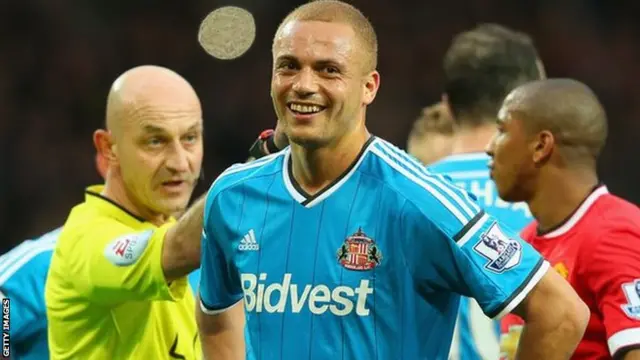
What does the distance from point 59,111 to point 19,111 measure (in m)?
0.30

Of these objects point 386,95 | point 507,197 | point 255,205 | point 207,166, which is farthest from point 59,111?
point 255,205

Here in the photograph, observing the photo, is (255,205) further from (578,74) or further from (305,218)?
(578,74)

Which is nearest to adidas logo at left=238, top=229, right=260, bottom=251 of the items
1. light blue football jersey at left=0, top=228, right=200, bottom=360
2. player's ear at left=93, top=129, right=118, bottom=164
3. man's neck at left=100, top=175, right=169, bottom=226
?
man's neck at left=100, top=175, right=169, bottom=226

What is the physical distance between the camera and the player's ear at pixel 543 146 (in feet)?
13.3

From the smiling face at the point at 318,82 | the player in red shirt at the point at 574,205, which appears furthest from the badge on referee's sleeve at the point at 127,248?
the player in red shirt at the point at 574,205

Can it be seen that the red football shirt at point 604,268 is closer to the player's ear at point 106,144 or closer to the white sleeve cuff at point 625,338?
the white sleeve cuff at point 625,338

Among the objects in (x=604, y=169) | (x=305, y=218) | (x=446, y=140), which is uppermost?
(x=305, y=218)

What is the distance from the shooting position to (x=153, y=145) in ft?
13.4

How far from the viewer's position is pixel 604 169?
9.21 meters

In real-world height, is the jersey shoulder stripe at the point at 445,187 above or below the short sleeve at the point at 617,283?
above

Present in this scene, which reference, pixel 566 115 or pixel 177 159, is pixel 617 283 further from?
pixel 177 159

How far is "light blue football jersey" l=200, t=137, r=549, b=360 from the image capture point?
9.75 ft

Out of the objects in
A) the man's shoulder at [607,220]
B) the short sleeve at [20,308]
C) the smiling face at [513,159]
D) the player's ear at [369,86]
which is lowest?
the short sleeve at [20,308]

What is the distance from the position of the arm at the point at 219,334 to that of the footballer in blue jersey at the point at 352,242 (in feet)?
1.02
